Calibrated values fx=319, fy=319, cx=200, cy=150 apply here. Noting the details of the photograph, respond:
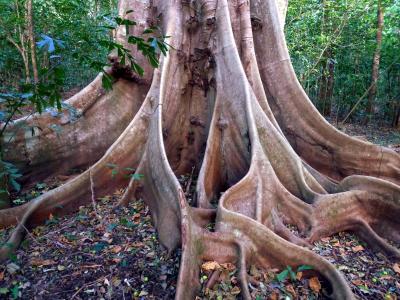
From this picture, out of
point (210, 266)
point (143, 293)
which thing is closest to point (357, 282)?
point (210, 266)

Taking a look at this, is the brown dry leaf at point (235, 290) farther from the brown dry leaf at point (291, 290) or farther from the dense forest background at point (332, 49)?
the dense forest background at point (332, 49)

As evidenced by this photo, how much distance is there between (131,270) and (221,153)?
1759 mm

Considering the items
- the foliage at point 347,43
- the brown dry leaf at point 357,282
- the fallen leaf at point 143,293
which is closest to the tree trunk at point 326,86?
the foliage at point 347,43

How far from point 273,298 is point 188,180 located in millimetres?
1981

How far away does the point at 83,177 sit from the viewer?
11.7ft

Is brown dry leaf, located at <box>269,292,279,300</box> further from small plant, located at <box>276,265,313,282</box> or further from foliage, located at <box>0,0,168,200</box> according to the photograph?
foliage, located at <box>0,0,168,200</box>

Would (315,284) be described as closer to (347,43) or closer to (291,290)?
(291,290)

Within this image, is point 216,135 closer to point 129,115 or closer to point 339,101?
point 129,115

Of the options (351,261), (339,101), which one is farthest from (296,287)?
(339,101)

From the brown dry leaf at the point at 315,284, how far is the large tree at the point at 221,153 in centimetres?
9

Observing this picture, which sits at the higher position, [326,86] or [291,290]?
[326,86]

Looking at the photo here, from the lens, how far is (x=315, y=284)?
8.09ft

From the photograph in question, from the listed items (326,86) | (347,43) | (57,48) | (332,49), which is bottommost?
(57,48)

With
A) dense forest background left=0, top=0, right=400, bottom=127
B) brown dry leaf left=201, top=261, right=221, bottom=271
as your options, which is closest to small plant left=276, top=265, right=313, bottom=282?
brown dry leaf left=201, top=261, right=221, bottom=271
